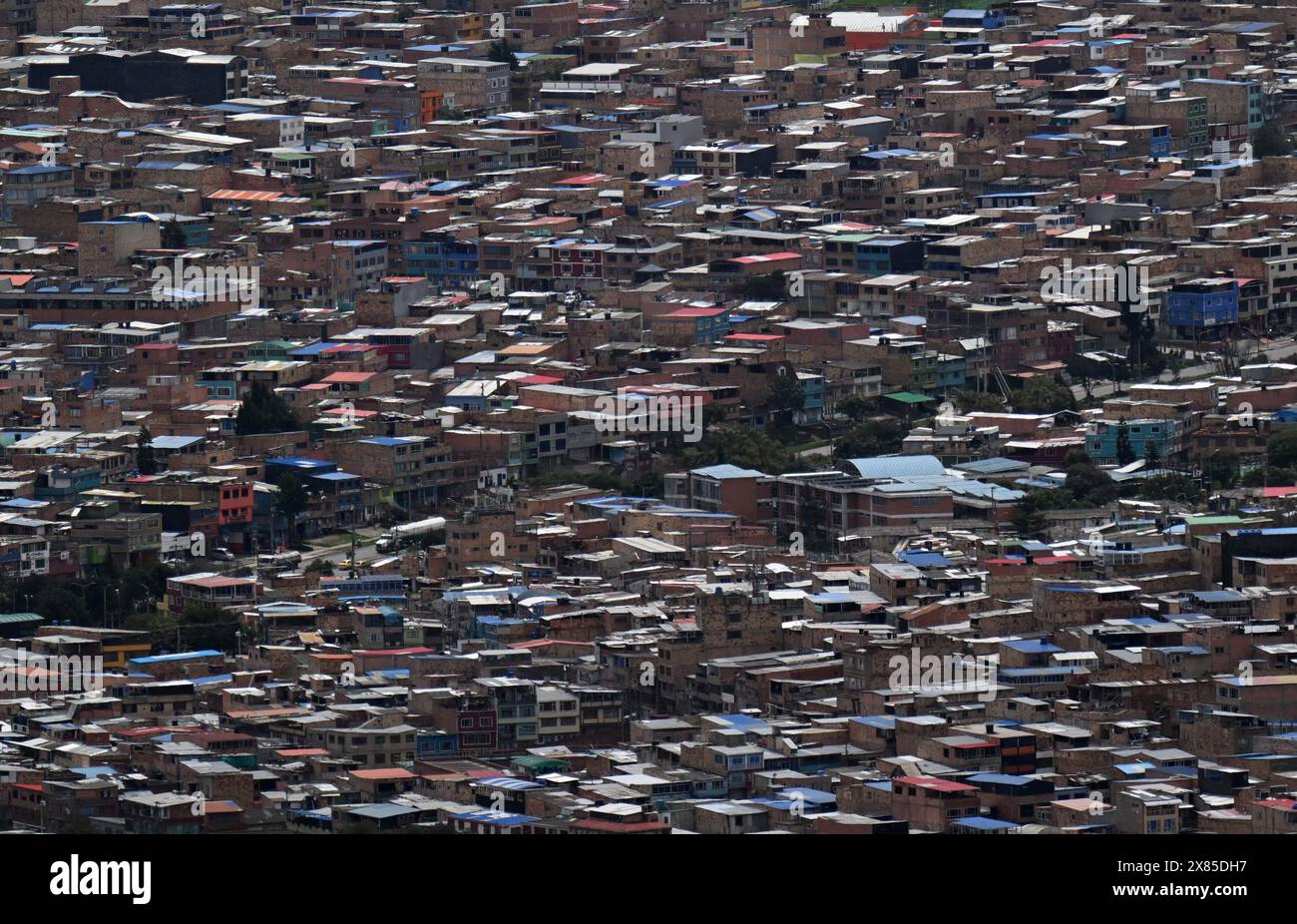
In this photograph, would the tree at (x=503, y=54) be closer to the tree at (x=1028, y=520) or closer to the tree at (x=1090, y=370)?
the tree at (x=1090, y=370)

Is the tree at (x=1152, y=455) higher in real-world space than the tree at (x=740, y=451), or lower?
lower

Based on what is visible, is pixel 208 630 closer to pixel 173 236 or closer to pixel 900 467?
pixel 900 467

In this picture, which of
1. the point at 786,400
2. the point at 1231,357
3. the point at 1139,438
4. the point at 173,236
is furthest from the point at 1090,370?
the point at 173,236

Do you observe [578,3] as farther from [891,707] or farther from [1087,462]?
[891,707]

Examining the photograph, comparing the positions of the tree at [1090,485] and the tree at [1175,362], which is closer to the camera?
the tree at [1090,485]

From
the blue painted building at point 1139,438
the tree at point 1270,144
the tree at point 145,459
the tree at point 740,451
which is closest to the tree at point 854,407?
the tree at point 740,451

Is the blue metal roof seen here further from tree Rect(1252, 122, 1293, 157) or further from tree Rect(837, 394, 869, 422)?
tree Rect(1252, 122, 1293, 157)
